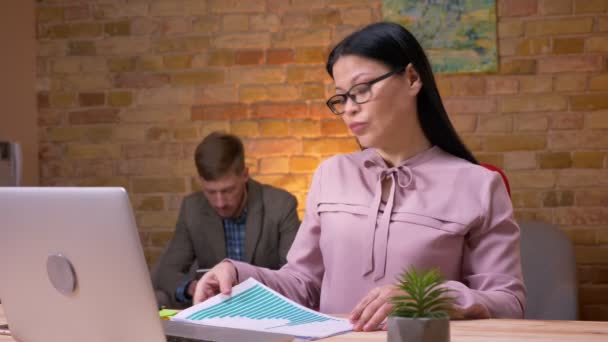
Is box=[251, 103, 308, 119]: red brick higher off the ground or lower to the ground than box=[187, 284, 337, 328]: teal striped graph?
higher

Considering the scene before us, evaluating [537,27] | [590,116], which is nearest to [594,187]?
[590,116]

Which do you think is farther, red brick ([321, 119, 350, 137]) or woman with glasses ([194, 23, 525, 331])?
red brick ([321, 119, 350, 137])

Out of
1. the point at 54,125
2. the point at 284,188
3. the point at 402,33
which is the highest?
the point at 402,33

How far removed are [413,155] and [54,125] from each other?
299cm

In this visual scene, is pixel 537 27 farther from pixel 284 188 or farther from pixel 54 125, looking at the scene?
pixel 54 125

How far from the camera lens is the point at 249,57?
4328 millimetres

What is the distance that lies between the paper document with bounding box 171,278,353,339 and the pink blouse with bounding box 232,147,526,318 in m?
0.11

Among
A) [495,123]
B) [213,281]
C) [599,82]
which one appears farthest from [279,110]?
[213,281]

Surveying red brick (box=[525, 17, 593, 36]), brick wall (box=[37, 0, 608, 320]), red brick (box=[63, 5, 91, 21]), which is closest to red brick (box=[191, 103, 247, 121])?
brick wall (box=[37, 0, 608, 320])

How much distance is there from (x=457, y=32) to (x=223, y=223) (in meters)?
1.37

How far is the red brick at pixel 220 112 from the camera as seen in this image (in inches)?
171

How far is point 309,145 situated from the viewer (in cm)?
424

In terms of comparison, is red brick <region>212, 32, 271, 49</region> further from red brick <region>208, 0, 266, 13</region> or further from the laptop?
the laptop

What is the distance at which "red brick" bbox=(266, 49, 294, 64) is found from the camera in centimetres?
427
